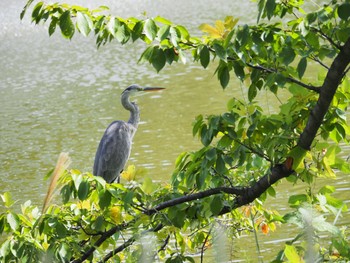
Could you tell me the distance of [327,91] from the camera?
233 centimetres

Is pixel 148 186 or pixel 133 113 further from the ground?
pixel 148 186

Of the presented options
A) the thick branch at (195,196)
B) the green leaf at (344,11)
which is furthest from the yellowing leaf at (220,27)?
the green leaf at (344,11)

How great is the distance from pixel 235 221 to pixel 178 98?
9.85m

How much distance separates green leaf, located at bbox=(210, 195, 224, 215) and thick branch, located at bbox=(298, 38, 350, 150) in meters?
0.41

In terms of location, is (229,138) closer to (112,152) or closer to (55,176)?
(55,176)

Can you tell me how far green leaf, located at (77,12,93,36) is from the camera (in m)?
2.75

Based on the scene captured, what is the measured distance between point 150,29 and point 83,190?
1.94 ft

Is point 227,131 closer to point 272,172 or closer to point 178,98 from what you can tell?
point 272,172

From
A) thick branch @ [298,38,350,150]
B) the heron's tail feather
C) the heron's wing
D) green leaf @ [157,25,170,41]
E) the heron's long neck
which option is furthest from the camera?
the heron's long neck

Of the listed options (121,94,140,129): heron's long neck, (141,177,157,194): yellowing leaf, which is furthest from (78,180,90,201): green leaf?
(121,94,140,129): heron's long neck

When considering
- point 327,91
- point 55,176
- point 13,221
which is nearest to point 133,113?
point 13,221

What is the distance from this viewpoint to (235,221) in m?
4.19

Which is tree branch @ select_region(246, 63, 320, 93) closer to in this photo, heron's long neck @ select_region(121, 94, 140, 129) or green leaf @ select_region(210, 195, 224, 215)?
green leaf @ select_region(210, 195, 224, 215)

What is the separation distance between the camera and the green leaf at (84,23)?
2746 mm
